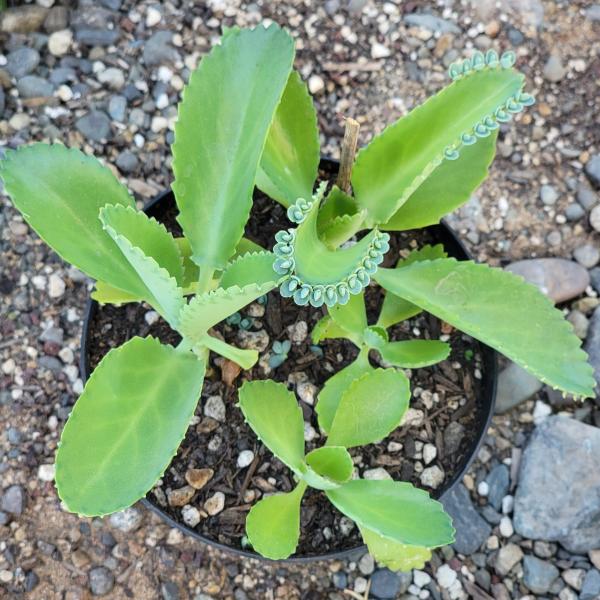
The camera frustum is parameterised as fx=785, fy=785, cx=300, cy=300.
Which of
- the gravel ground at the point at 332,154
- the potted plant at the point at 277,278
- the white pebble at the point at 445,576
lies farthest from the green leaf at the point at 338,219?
the white pebble at the point at 445,576

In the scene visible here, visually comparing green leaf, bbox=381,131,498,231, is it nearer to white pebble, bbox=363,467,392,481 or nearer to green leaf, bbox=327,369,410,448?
green leaf, bbox=327,369,410,448

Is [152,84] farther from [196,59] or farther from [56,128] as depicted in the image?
[56,128]

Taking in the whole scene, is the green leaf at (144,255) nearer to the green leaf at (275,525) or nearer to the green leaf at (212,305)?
the green leaf at (212,305)

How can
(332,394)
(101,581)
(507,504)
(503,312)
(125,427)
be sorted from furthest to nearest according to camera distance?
(507,504) → (101,581) → (332,394) → (503,312) → (125,427)

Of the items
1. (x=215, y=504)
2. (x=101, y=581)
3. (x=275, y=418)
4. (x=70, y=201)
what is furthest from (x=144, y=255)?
(x=101, y=581)

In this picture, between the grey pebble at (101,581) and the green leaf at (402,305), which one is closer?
the green leaf at (402,305)

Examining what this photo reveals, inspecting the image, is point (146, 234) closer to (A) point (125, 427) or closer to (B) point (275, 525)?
(A) point (125, 427)
